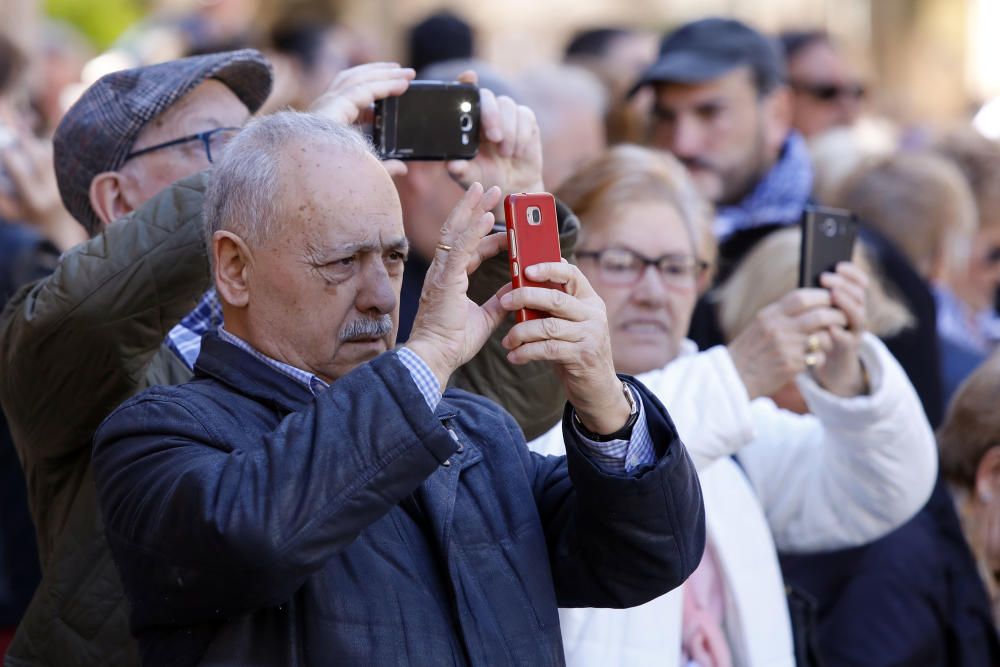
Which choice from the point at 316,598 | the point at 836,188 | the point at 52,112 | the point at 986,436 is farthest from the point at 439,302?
the point at 52,112

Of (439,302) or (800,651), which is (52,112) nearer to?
(800,651)

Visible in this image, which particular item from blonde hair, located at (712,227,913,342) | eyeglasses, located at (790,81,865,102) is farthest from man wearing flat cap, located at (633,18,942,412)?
eyeglasses, located at (790,81,865,102)

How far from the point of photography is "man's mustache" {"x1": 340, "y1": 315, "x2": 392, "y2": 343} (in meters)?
2.11

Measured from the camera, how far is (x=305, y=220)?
2074mm

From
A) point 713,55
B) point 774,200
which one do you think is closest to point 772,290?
point 774,200

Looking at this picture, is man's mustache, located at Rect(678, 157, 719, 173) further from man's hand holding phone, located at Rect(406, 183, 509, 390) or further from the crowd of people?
man's hand holding phone, located at Rect(406, 183, 509, 390)

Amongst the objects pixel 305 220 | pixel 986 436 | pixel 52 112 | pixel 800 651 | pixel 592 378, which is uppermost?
pixel 52 112

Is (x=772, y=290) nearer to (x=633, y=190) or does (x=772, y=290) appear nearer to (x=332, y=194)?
(x=633, y=190)

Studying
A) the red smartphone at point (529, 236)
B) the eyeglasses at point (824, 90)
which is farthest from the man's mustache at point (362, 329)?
the eyeglasses at point (824, 90)

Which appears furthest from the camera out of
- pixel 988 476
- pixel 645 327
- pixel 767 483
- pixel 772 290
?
pixel 772 290

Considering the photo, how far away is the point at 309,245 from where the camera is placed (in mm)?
2074

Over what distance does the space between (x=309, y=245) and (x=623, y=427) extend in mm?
521

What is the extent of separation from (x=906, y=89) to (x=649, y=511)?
58.4 ft

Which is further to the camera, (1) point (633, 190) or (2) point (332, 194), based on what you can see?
(1) point (633, 190)
